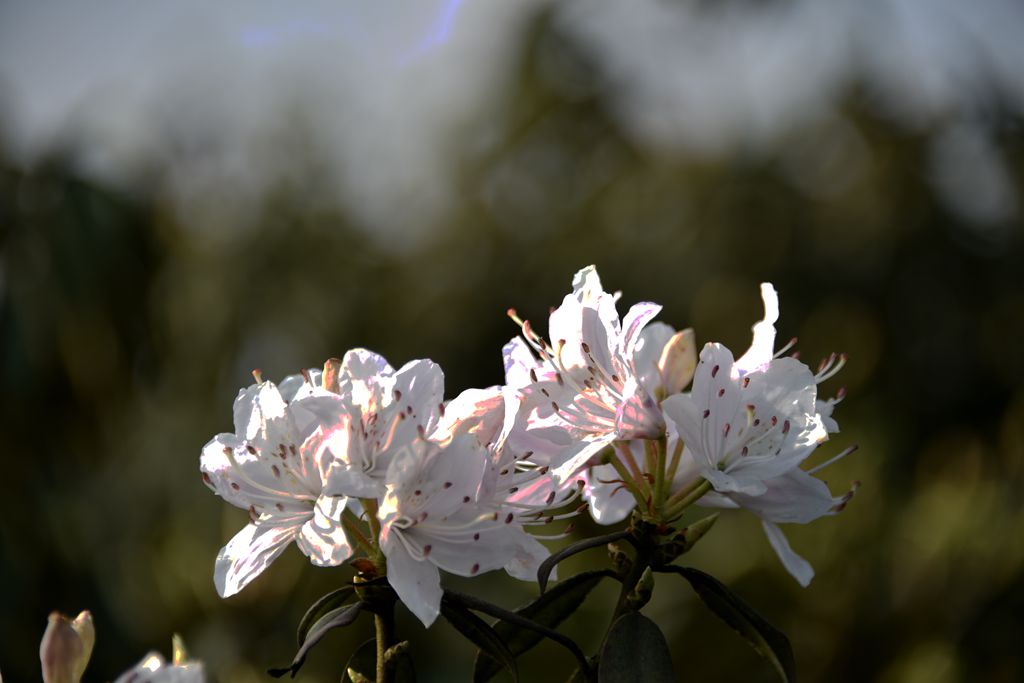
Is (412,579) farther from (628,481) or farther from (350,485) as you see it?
(628,481)

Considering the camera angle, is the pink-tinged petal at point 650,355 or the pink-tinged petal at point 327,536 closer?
the pink-tinged petal at point 327,536

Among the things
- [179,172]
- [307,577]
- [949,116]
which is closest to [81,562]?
[307,577]

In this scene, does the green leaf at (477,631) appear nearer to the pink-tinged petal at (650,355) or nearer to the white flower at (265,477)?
the white flower at (265,477)

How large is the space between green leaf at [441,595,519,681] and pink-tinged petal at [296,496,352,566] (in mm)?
81

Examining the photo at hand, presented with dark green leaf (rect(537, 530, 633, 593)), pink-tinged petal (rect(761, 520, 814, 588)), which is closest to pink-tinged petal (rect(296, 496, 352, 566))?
dark green leaf (rect(537, 530, 633, 593))

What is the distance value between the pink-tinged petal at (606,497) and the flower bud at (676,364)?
0.31ft

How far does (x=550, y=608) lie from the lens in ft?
2.86

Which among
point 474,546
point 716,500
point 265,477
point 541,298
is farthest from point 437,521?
point 541,298

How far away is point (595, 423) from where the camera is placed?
861 millimetres

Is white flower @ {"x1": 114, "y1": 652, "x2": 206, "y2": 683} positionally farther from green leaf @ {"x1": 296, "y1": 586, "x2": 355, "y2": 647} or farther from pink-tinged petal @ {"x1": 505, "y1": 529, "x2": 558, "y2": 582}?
pink-tinged petal @ {"x1": 505, "y1": 529, "x2": 558, "y2": 582}

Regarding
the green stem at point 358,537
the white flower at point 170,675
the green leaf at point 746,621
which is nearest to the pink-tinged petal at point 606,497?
the green leaf at point 746,621

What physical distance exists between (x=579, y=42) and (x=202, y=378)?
2.44m

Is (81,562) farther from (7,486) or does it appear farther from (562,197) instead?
(562,197)

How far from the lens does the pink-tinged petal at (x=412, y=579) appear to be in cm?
74
